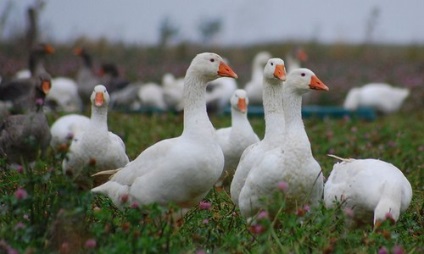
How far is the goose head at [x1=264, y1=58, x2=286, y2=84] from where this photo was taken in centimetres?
634

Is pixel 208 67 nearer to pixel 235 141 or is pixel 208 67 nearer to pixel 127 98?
pixel 235 141

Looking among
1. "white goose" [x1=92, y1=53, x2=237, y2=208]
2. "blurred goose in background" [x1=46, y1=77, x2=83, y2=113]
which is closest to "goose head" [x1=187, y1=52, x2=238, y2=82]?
"white goose" [x1=92, y1=53, x2=237, y2=208]

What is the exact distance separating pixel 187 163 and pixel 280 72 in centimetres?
154

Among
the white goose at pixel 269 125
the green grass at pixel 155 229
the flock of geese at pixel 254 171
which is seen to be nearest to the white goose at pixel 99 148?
the flock of geese at pixel 254 171

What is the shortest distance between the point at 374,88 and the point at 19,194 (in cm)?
1269

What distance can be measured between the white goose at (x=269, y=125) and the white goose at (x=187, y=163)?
655 mm

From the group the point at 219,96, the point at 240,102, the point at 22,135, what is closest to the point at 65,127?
the point at 22,135

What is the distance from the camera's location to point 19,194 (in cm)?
410

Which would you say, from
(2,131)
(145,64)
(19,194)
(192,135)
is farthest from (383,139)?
(145,64)

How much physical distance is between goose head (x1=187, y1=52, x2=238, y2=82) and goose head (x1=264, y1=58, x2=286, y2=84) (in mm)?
822

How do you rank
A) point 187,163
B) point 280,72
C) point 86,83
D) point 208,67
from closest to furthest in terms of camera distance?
point 187,163 < point 208,67 < point 280,72 < point 86,83

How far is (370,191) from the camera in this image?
5391 mm

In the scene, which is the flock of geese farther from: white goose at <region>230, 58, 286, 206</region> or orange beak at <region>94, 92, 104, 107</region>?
orange beak at <region>94, 92, 104, 107</region>

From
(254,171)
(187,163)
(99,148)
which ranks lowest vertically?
(99,148)
